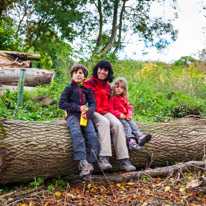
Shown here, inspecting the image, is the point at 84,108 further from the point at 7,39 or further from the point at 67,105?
the point at 7,39

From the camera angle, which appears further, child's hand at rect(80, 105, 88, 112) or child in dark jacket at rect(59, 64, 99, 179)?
child's hand at rect(80, 105, 88, 112)

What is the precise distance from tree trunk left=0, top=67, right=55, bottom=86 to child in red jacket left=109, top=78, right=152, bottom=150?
4776 millimetres

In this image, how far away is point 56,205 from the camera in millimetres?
2928

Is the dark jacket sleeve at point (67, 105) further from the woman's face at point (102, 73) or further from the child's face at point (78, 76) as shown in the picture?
the woman's face at point (102, 73)

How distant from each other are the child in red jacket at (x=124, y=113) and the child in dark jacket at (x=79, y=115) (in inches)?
22.8

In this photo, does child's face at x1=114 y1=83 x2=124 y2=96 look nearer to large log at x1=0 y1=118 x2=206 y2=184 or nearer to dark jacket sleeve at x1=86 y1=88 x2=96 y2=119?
dark jacket sleeve at x1=86 y1=88 x2=96 y2=119

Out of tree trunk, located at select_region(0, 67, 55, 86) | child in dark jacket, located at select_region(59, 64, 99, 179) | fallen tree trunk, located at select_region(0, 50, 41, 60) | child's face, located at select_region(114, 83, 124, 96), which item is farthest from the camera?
fallen tree trunk, located at select_region(0, 50, 41, 60)

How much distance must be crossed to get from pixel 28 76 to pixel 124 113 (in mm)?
5110

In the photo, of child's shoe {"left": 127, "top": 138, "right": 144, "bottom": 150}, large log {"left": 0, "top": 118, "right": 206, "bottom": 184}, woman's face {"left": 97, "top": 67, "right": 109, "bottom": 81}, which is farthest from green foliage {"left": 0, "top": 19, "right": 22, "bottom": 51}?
child's shoe {"left": 127, "top": 138, "right": 144, "bottom": 150}

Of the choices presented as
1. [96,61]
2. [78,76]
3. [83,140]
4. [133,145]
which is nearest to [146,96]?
[96,61]

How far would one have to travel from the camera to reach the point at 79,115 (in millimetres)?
3695

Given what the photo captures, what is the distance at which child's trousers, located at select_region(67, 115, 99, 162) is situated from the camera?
3334mm

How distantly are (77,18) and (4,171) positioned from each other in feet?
33.4

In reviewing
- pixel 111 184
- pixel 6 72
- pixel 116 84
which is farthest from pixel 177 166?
pixel 6 72
